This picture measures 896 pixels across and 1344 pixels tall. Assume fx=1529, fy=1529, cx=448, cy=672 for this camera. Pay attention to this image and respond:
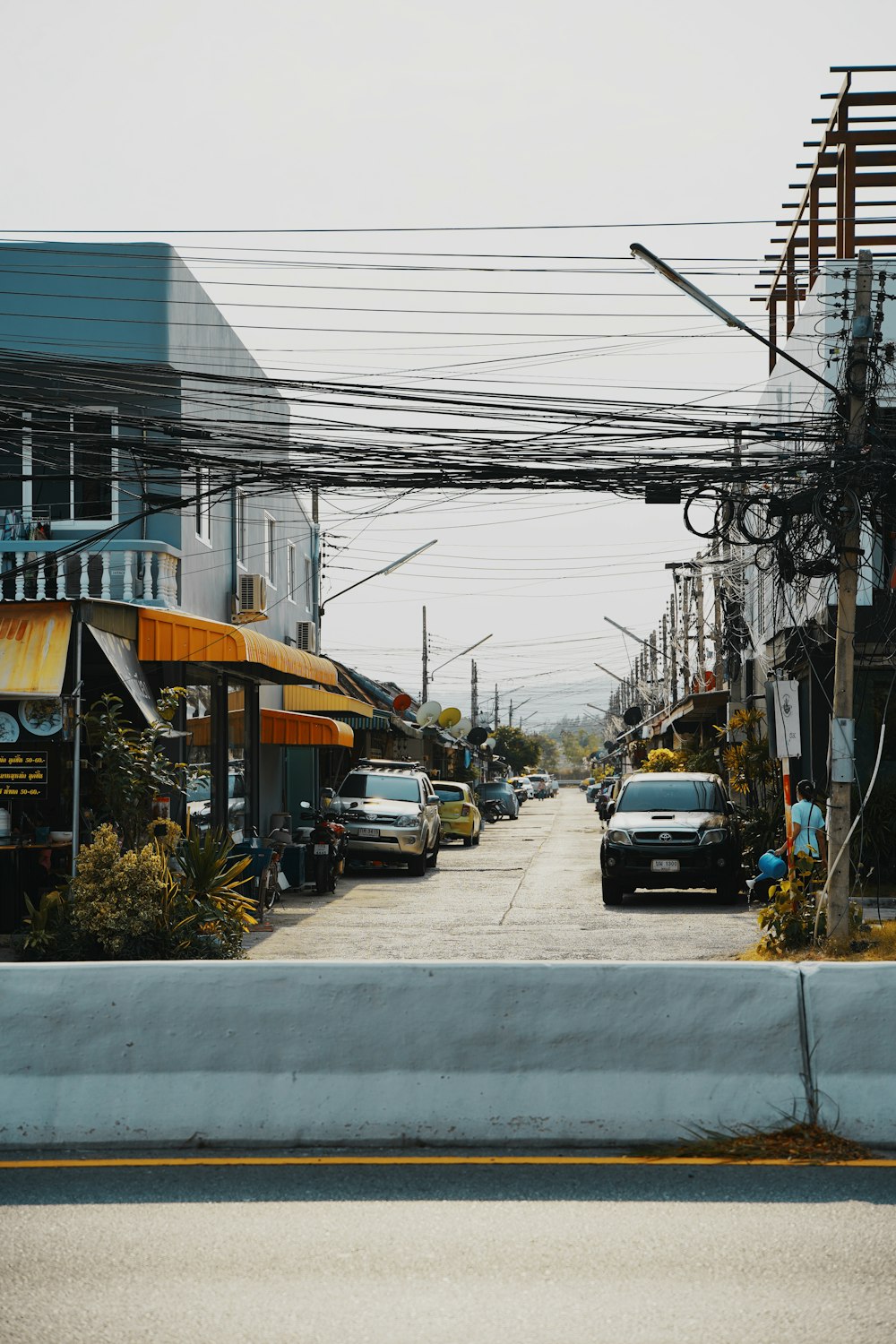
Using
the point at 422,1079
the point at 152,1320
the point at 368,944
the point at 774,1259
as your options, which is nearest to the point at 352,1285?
the point at 152,1320

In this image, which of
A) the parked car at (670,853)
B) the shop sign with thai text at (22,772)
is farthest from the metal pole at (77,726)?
the parked car at (670,853)

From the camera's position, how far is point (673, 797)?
23688 mm

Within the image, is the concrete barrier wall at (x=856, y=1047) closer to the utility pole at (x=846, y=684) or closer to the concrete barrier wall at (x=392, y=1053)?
the concrete barrier wall at (x=392, y=1053)

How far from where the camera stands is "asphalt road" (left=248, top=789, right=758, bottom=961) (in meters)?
16.3

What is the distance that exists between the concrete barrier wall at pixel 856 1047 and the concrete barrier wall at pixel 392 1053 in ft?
0.43

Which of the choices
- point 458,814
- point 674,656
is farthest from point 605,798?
point 458,814

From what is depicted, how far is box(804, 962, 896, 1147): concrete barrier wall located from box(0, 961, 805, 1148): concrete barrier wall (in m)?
0.13

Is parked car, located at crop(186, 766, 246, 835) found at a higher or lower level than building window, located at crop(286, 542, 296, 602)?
lower

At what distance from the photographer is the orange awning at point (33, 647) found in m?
14.2

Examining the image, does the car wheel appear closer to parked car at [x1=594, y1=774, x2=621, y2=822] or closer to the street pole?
parked car at [x1=594, y1=774, x2=621, y2=822]

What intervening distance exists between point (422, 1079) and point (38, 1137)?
194 centimetres

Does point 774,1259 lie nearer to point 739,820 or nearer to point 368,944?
point 368,944

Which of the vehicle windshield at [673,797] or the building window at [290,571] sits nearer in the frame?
the vehicle windshield at [673,797]

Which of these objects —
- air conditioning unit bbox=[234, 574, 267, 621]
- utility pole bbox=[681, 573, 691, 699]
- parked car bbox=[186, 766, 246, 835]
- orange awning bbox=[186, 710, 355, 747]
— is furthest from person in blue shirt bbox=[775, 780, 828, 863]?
utility pole bbox=[681, 573, 691, 699]
